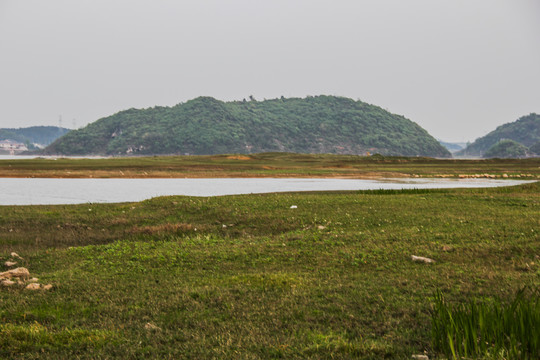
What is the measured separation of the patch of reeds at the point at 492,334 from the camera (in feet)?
27.4

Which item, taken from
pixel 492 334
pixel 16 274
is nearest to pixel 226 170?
pixel 16 274

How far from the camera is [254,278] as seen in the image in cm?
1469

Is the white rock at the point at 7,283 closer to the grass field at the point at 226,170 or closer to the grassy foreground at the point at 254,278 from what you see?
the grassy foreground at the point at 254,278

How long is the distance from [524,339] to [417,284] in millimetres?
5395

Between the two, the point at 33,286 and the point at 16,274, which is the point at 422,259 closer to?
the point at 33,286

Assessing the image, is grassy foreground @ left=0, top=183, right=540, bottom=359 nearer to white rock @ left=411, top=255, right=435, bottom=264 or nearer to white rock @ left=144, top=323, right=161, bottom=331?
white rock @ left=144, top=323, right=161, bottom=331

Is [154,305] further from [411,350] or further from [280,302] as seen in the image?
[411,350]

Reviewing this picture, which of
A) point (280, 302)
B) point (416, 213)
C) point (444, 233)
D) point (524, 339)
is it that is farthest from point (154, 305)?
point (416, 213)

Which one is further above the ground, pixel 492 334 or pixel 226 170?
pixel 226 170

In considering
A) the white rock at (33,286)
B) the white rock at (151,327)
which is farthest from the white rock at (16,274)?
the white rock at (151,327)

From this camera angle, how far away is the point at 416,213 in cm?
2755

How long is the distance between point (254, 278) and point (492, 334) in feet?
24.8

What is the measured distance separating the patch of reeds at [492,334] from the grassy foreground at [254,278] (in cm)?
60

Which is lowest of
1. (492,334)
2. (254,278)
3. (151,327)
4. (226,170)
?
(151,327)
